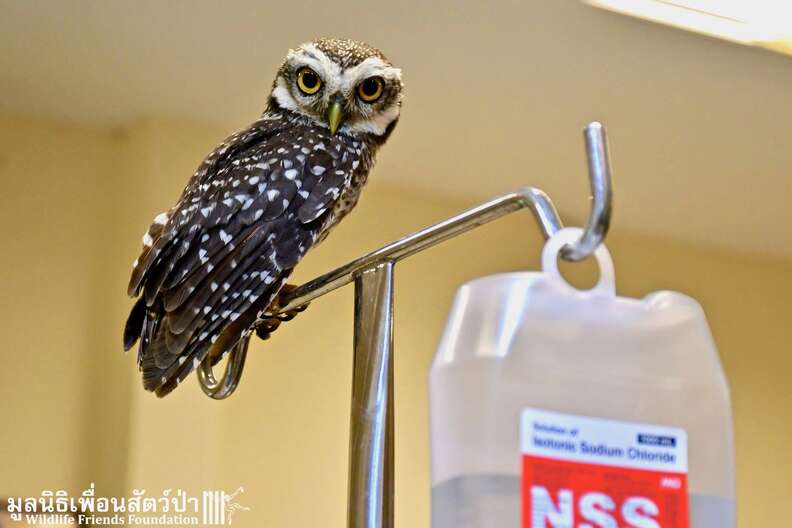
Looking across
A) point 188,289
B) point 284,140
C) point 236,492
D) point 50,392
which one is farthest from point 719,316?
point 188,289

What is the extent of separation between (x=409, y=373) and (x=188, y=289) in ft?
5.14

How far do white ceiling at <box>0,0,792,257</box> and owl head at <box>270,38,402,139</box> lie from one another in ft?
1.83

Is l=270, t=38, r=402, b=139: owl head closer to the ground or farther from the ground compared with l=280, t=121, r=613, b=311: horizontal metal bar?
farther from the ground

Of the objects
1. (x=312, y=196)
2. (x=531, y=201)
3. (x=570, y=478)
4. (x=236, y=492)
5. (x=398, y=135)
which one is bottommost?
(x=236, y=492)

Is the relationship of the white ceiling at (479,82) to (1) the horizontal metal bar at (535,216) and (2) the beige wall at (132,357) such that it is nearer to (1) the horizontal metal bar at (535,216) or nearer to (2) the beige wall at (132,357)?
A: (2) the beige wall at (132,357)

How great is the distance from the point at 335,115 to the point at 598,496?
115 cm

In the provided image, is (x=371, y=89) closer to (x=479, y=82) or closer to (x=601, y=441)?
(x=479, y=82)

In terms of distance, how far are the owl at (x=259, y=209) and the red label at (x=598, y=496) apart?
22.6 inches

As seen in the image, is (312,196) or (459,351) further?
(312,196)

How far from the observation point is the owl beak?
1572 mm

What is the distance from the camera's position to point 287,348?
2.60m

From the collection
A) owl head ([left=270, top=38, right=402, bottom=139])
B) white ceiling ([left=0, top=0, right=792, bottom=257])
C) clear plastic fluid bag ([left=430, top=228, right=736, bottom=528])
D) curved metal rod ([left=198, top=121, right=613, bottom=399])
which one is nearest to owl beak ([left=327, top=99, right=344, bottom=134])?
owl head ([left=270, top=38, right=402, bottom=139])

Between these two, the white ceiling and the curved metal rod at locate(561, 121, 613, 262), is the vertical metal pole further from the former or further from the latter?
the white ceiling

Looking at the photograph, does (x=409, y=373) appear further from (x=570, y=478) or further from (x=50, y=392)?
(x=570, y=478)
